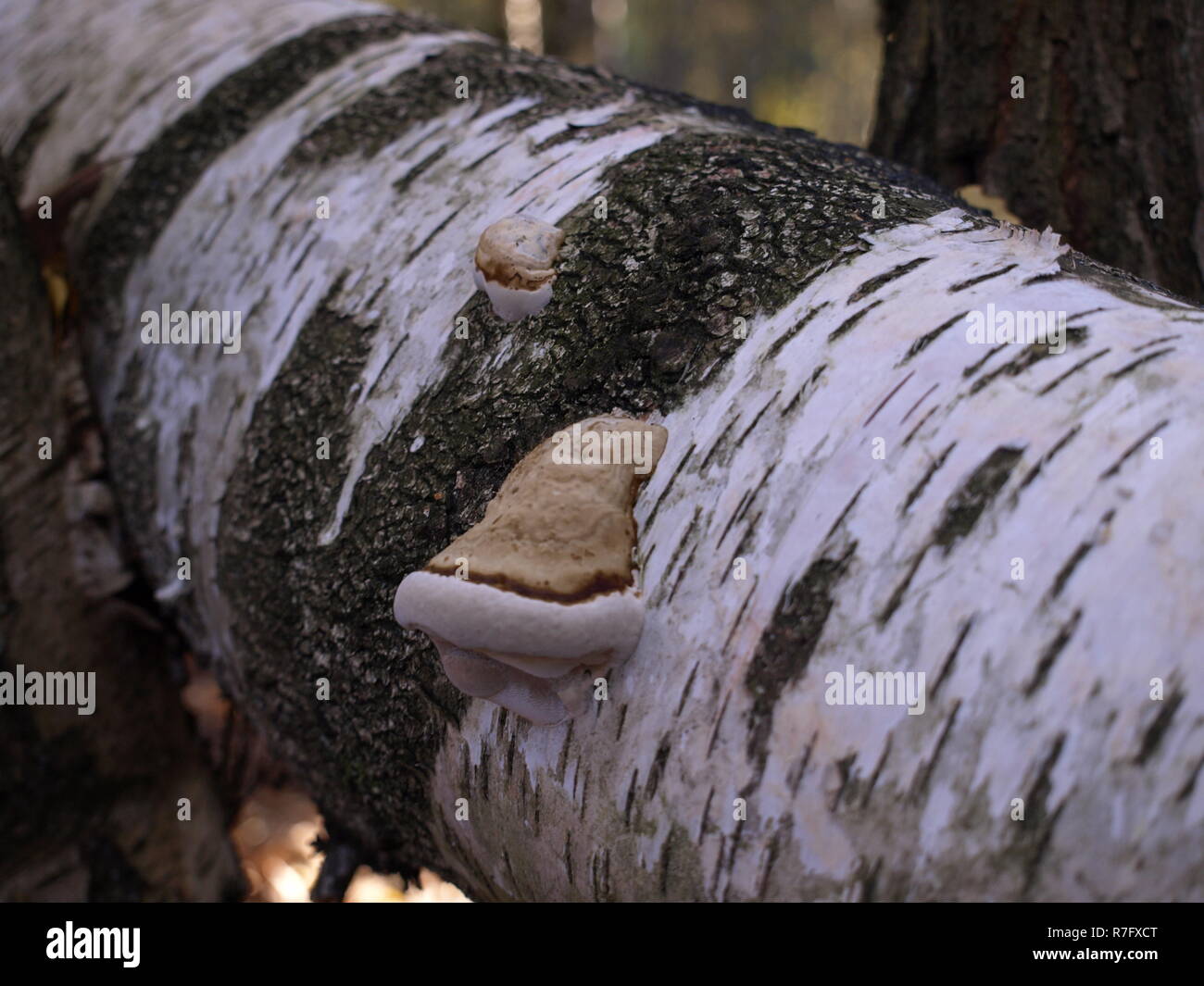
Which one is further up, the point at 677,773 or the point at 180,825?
the point at 677,773

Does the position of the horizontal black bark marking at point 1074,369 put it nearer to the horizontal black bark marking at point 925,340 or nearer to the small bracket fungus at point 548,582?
the horizontal black bark marking at point 925,340

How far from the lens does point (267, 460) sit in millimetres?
1821

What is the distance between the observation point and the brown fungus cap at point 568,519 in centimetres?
117

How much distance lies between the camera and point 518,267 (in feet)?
4.96

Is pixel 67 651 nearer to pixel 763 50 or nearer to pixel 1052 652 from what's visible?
pixel 1052 652

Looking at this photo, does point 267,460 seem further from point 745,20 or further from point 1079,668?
point 745,20

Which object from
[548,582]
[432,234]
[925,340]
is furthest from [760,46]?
[548,582]

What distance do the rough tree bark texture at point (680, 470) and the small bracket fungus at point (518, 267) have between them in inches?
1.1

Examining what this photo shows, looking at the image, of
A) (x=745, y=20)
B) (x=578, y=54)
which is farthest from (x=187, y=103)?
(x=745, y=20)

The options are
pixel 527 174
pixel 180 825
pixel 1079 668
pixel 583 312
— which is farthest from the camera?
pixel 180 825

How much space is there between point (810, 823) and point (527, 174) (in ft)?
4.26

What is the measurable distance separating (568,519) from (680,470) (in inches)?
7.0

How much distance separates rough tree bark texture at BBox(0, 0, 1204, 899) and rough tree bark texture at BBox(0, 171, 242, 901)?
0.51 ft

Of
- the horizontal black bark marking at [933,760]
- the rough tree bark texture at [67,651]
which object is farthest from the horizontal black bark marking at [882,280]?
the rough tree bark texture at [67,651]
